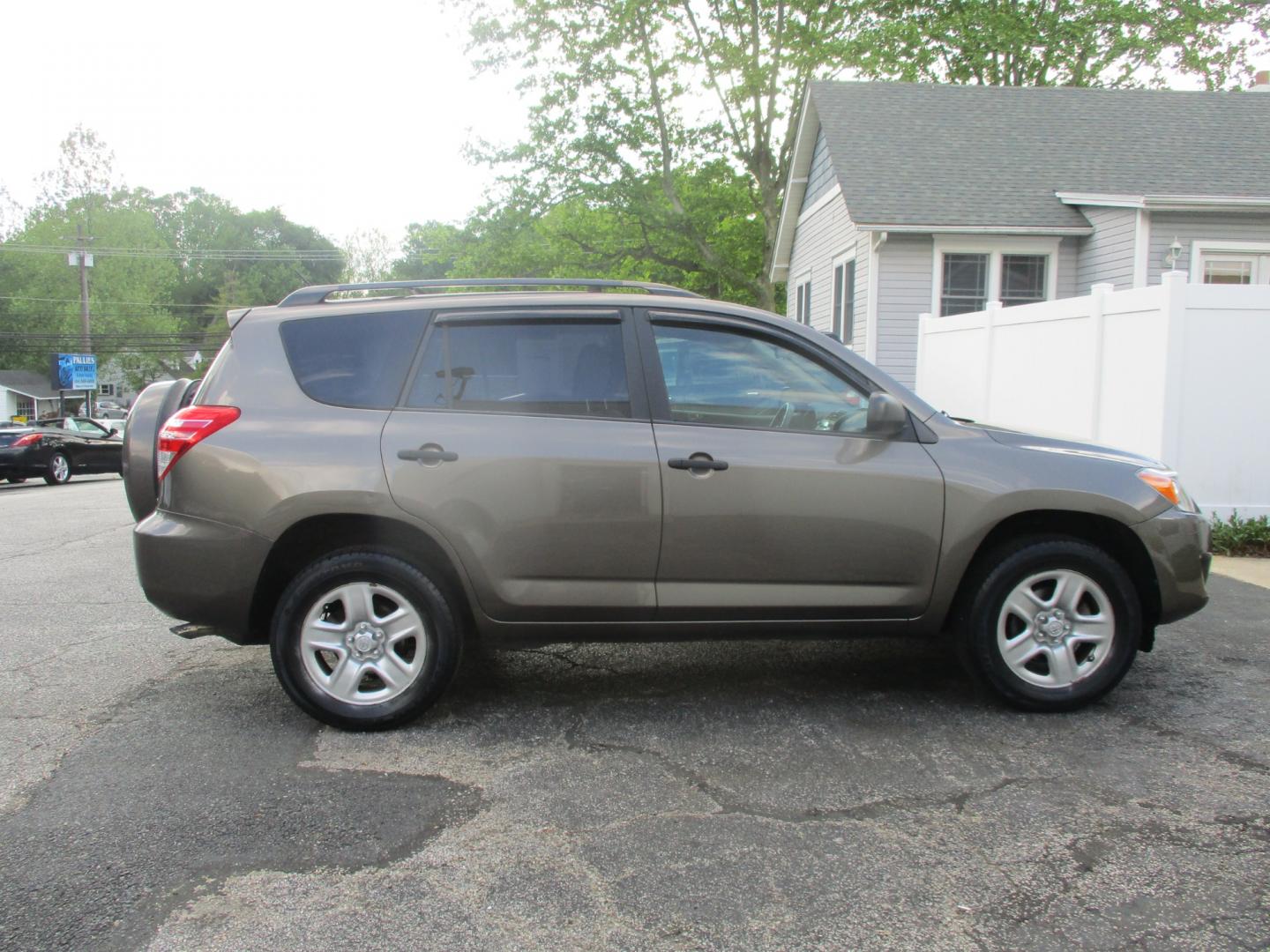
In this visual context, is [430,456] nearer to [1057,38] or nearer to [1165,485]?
[1165,485]

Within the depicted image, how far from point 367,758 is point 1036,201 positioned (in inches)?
594

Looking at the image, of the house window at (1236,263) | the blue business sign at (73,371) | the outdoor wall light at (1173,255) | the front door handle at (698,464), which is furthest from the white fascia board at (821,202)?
the blue business sign at (73,371)

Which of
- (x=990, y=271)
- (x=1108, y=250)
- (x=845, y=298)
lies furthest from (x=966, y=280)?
(x=845, y=298)

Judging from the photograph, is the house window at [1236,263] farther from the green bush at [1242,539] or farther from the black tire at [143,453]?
the black tire at [143,453]

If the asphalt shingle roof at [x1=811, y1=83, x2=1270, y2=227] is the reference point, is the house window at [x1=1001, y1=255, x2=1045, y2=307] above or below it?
below

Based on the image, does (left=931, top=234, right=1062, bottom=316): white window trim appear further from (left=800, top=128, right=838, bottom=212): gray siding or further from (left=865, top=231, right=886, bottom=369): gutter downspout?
A: (left=800, top=128, right=838, bottom=212): gray siding

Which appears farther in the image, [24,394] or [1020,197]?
[24,394]

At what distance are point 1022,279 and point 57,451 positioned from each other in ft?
61.2

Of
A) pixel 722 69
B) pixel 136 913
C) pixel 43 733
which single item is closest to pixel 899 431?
pixel 136 913

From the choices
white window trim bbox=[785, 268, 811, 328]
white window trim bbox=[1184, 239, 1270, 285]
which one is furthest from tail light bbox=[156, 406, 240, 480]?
white window trim bbox=[785, 268, 811, 328]

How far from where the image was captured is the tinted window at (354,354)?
4219mm

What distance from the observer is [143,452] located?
4.77m

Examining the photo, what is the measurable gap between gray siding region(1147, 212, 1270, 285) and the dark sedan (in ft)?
58.7

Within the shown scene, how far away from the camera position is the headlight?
438cm
